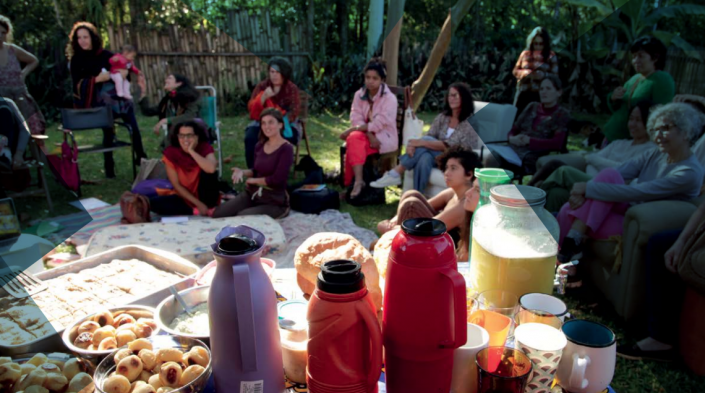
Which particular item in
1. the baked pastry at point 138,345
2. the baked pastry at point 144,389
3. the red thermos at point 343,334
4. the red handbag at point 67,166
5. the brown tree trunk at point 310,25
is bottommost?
the red handbag at point 67,166

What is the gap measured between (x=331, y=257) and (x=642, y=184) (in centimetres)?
230

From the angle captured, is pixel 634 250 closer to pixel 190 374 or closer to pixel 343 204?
pixel 190 374

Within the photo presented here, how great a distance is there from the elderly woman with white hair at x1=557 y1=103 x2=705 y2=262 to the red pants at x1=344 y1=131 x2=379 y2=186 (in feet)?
7.67

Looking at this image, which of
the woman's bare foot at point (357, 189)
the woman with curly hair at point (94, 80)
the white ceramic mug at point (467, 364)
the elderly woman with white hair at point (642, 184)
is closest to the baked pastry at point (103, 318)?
the white ceramic mug at point (467, 364)

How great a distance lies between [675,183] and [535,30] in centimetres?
134

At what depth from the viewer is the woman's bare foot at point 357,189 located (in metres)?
5.01

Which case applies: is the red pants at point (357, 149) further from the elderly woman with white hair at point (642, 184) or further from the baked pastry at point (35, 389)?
the baked pastry at point (35, 389)

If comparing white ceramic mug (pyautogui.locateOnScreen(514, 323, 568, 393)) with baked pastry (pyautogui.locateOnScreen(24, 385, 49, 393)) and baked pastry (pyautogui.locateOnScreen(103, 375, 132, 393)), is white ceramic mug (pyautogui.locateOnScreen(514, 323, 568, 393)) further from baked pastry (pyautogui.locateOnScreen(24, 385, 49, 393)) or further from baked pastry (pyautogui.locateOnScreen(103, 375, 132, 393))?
baked pastry (pyautogui.locateOnScreen(24, 385, 49, 393))

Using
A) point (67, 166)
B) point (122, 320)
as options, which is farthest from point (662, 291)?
point (67, 166)

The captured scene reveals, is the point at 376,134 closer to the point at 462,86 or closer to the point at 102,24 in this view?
the point at 462,86

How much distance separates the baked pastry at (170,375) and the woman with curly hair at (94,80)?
17.0 ft

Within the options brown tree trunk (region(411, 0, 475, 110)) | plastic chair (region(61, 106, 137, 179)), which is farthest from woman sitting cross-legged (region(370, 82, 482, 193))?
plastic chair (region(61, 106, 137, 179))

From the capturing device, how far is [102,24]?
5043 mm

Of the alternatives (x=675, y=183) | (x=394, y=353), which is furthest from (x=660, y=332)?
(x=394, y=353)
